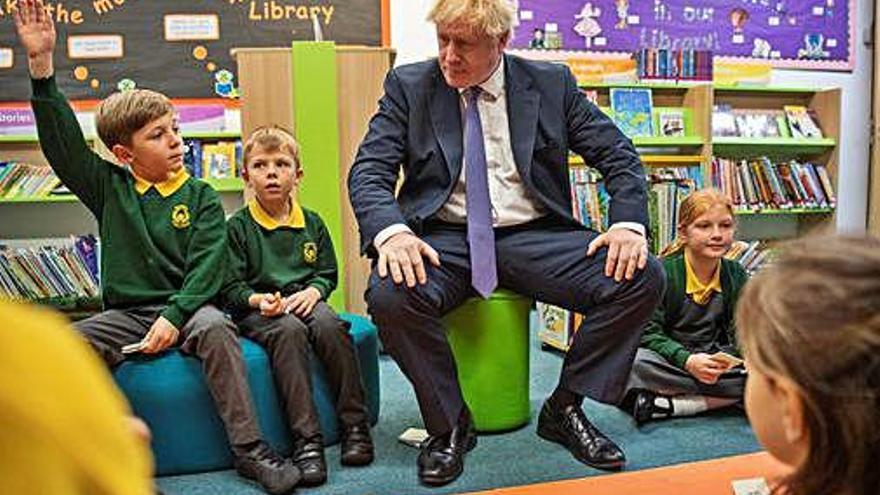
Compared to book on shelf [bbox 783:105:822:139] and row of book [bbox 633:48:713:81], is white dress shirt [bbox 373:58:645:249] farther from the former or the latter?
book on shelf [bbox 783:105:822:139]

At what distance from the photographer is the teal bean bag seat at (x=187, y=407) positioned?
188 centimetres

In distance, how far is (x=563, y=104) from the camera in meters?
2.17

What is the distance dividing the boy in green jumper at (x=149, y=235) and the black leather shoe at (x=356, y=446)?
0.15 meters

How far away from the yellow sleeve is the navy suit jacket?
164 cm

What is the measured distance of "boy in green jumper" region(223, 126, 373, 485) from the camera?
1936 millimetres

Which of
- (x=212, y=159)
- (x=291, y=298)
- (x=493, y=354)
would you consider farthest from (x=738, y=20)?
(x=291, y=298)

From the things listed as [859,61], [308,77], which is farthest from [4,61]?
[859,61]

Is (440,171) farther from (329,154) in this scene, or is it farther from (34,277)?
(34,277)

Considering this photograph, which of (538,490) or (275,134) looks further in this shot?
(275,134)

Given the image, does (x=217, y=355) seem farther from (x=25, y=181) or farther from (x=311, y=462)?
(x=25, y=181)

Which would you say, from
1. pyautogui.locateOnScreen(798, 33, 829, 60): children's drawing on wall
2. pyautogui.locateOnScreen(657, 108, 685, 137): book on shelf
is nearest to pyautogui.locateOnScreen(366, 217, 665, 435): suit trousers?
pyautogui.locateOnScreen(657, 108, 685, 137): book on shelf

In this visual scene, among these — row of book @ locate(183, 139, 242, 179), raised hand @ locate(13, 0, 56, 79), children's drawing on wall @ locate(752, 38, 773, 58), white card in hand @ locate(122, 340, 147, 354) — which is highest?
children's drawing on wall @ locate(752, 38, 773, 58)

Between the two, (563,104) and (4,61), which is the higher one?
(4,61)

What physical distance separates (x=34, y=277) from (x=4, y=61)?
0.93m
